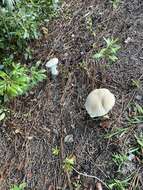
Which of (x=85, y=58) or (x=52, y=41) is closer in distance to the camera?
(x=85, y=58)

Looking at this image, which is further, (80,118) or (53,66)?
(53,66)

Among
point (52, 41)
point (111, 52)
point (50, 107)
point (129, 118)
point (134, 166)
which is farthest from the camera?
point (52, 41)

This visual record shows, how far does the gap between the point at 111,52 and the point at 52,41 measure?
0.49 m

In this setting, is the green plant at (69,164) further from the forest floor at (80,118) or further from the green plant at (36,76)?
the green plant at (36,76)

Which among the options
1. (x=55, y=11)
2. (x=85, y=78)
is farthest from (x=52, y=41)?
(x=85, y=78)

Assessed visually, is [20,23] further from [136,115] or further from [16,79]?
[136,115]

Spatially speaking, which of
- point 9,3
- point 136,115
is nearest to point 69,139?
point 136,115

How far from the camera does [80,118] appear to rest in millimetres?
2070

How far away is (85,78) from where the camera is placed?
2.24 metres

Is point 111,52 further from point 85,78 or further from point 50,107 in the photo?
point 50,107

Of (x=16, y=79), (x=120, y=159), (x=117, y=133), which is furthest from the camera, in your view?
(x=16, y=79)

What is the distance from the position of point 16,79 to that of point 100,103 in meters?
0.55

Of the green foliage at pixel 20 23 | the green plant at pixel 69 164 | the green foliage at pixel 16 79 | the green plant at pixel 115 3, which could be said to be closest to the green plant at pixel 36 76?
the green foliage at pixel 16 79

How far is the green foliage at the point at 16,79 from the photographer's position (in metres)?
2.03
